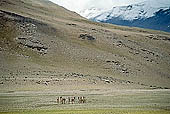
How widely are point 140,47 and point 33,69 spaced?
2515 inches

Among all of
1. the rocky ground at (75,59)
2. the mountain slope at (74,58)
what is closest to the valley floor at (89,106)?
the rocky ground at (75,59)

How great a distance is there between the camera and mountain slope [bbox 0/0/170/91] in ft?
314

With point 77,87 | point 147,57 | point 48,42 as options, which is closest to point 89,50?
point 48,42

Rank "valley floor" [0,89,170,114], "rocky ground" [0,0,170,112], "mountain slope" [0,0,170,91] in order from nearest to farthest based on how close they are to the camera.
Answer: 1. "valley floor" [0,89,170,114]
2. "rocky ground" [0,0,170,112]
3. "mountain slope" [0,0,170,91]

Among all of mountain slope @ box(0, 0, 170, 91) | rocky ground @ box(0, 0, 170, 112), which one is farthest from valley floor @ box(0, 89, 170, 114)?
mountain slope @ box(0, 0, 170, 91)

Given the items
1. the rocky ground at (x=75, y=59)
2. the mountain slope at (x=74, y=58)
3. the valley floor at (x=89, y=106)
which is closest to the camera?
the valley floor at (x=89, y=106)

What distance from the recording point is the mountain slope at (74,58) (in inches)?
3766

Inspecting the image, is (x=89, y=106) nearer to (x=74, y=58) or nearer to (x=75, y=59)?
(x=75, y=59)

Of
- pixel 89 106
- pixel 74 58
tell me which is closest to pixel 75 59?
pixel 74 58

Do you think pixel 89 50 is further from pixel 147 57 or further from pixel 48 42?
pixel 147 57

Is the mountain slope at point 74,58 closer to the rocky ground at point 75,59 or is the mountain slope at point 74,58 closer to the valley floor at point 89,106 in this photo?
the rocky ground at point 75,59

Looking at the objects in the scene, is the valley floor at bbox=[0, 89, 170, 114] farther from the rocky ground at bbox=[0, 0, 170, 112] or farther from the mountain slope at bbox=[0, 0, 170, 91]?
the mountain slope at bbox=[0, 0, 170, 91]

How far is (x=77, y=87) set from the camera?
90500mm

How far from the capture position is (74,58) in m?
122
